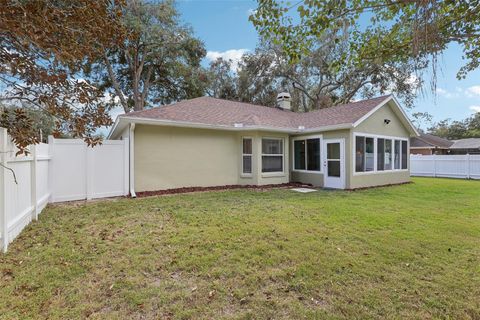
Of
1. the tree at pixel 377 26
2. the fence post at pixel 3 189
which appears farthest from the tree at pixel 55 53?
the tree at pixel 377 26

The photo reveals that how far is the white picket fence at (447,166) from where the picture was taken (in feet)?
48.6

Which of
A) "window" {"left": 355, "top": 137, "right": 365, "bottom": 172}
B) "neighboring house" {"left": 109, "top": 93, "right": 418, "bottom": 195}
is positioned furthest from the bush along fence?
"window" {"left": 355, "top": 137, "right": 365, "bottom": 172}

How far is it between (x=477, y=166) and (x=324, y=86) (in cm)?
1261

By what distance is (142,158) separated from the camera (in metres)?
9.27

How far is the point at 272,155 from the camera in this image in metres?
11.6

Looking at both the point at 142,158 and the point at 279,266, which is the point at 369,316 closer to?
the point at 279,266

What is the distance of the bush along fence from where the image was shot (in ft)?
12.8

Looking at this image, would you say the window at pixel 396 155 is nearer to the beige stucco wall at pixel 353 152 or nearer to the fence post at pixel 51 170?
the beige stucco wall at pixel 353 152

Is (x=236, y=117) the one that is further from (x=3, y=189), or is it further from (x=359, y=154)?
(x=3, y=189)

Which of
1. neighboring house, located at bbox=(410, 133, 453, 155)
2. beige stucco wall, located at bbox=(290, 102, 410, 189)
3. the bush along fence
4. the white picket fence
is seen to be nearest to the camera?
the bush along fence

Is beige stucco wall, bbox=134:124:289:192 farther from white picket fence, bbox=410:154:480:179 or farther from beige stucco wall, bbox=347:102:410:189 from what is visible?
white picket fence, bbox=410:154:480:179

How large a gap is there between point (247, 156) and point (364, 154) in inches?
195

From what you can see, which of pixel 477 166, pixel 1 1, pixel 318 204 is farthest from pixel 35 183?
pixel 477 166

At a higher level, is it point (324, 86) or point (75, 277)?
point (324, 86)
